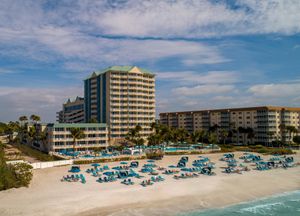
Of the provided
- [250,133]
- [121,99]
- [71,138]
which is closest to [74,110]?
[121,99]

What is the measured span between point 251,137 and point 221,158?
45.1 meters

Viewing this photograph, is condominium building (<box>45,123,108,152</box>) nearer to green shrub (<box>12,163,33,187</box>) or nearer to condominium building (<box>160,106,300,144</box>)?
green shrub (<box>12,163,33,187</box>)

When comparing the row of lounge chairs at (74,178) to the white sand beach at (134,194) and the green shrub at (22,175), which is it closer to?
the white sand beach at (134,194)

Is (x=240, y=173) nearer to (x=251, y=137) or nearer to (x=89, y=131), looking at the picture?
(x=89, y=131)

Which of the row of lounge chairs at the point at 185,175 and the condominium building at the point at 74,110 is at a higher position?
the condominium building at the point at 74,110

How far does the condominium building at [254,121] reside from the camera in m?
116

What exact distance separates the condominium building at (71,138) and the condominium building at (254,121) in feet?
192

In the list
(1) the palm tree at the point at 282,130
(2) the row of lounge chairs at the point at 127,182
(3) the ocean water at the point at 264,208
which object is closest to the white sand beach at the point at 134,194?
(2) the row of lounge chairs at the point at 127,182

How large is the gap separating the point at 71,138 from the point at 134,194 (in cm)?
4969

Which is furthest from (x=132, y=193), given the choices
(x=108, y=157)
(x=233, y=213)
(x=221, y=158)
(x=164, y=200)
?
(x=221, y=158)

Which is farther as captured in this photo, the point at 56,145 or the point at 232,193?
the point at 56,145

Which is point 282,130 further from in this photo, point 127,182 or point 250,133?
point 127,182

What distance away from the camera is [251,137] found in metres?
117

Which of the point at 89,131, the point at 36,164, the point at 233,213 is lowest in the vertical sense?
the point at 233,213
